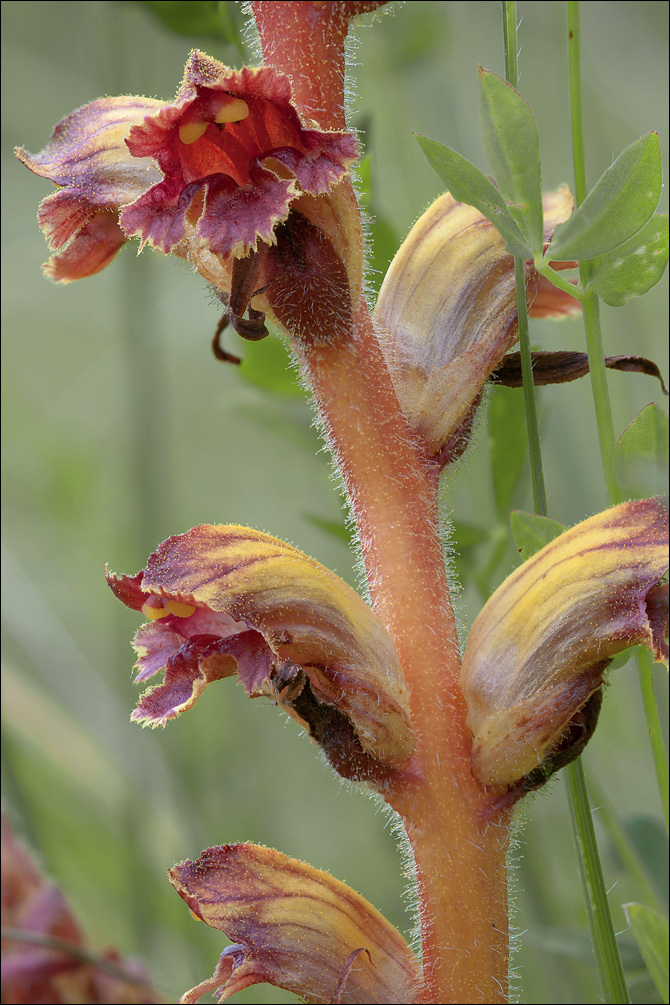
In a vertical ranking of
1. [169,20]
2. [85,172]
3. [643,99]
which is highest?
[643,99]

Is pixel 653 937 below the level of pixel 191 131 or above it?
below

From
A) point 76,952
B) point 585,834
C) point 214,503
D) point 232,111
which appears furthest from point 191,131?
point 214,503

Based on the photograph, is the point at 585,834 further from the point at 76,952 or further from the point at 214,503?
the point at 214,503

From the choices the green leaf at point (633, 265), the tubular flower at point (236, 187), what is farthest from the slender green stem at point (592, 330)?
the tubular flower at point (236, 187)

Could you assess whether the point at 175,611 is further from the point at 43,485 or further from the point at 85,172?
the point at 43,485

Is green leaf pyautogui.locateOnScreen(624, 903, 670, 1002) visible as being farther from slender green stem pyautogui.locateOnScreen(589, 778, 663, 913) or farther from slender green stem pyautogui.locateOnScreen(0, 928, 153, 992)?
slender green stem pyautogui.locateOnScreen(0, 928, 153, 992)

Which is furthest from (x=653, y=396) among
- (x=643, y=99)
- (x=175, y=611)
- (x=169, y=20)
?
(x=175, y=611)
